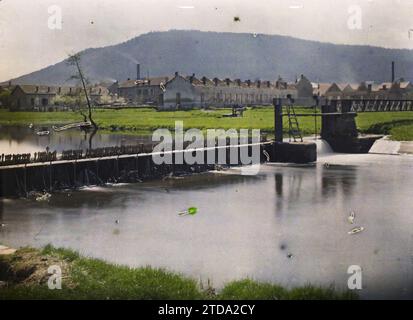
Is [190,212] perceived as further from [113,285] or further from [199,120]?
[199,120]

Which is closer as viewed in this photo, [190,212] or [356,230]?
[356,230]

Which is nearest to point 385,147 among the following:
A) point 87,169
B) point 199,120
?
point 199,120

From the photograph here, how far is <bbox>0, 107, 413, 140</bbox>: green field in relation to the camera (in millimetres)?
55312

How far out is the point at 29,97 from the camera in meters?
68.5

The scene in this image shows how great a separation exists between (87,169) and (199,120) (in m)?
31.0

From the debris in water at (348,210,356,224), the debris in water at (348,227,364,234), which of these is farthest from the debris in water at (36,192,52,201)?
the debris in water at (348,227,364,234)

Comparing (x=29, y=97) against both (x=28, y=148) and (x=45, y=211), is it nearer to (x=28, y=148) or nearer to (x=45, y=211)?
(x=28, y=148)

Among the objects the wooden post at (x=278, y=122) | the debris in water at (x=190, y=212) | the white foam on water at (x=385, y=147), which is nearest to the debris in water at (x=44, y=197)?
the debris in water at (x=190, y=212)

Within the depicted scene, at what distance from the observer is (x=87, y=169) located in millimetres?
28516

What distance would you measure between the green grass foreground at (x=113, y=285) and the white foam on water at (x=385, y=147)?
36936 millimetres

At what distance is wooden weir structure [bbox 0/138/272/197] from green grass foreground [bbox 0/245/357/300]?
1249 centimetres

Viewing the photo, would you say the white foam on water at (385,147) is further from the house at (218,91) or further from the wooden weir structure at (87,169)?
the house at (218,91)

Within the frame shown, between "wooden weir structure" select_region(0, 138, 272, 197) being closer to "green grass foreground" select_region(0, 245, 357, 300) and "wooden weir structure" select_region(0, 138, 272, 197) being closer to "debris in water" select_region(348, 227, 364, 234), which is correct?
"green grass foreground" select_region(0, 245, 357, 300)
